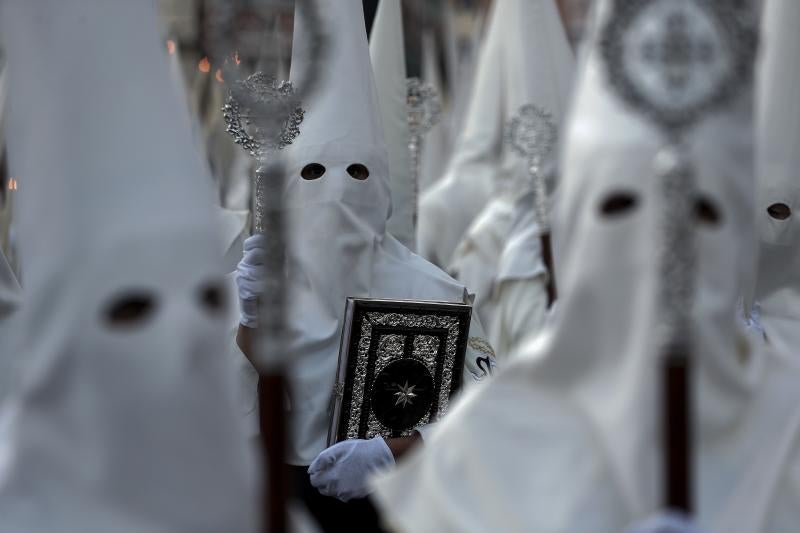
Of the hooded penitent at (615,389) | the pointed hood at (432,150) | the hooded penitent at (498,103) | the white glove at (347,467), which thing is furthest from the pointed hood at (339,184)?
the pointed hood at (432,150)

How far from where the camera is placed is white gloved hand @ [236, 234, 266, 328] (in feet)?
19.0

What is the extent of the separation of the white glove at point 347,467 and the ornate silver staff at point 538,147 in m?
2.94

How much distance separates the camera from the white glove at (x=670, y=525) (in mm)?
3262

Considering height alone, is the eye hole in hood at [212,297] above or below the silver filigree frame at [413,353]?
above

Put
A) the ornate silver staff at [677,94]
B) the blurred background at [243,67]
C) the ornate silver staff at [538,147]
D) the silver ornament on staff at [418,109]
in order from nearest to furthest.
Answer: the ornate silver staff at [677,94]
the blurred background at [243,67]
the ornate silver staff at [538,147]
the silver ornament on staff at [418,109]

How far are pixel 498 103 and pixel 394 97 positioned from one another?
7.24ft

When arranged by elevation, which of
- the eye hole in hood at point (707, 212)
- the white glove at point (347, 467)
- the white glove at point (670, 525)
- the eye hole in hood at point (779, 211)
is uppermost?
the eye hole in hood at point (707, 212)

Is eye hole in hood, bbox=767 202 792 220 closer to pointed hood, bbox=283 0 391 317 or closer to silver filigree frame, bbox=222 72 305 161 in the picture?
pointed hood, bbox=283 0 391 317

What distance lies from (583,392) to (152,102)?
132 centimetres

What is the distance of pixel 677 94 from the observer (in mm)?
3332

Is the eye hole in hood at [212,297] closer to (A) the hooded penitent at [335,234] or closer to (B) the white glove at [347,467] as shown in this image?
(B) the white glove at [347,467]

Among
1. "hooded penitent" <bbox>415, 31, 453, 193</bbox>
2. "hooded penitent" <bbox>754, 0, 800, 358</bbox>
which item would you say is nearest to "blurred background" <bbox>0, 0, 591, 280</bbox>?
"hooded penitent" <bbox>415, 31, 453, 193</bbox>

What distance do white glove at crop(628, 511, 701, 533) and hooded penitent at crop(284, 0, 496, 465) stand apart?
2.67 meters

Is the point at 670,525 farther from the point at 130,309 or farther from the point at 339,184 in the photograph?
the point at 339,184
